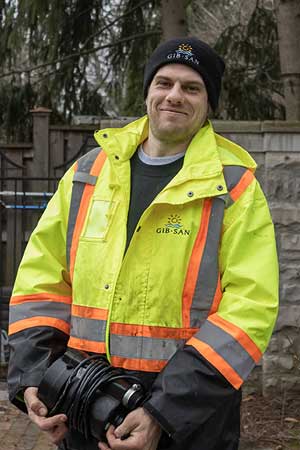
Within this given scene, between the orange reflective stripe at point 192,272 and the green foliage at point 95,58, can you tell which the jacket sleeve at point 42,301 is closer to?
the orange reflective stripe at point 192,272

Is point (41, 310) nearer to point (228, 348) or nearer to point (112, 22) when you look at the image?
point (228, 348)

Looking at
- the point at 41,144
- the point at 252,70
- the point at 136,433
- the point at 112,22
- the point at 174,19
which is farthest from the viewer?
the point at 112,22

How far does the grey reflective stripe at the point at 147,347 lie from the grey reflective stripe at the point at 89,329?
5 centimetres

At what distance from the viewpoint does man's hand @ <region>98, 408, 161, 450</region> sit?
210 centimetres

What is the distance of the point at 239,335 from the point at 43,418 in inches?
24.7

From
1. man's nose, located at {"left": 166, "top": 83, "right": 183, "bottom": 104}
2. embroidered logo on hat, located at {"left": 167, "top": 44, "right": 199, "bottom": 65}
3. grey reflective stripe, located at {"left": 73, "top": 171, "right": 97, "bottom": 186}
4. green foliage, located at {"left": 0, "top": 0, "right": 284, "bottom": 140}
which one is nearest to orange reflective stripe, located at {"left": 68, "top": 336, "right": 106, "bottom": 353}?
grey reflective stripe, located at {"left": 73, "top": 171, "right": 97, "bottom": 186}

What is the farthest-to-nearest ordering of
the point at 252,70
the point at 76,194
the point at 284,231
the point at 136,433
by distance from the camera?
the point at 252,70
the point at 284,231
the point at 76,194
the point at 136,433

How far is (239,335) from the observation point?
217 cm

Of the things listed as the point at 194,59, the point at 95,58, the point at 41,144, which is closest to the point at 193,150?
the point at 194,59

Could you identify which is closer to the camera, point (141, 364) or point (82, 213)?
point (141, 364)

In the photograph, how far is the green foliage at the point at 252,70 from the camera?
25.8 ft

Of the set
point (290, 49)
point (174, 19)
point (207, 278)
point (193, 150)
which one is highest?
point (174, 19)

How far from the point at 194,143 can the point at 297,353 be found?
299 centimetres

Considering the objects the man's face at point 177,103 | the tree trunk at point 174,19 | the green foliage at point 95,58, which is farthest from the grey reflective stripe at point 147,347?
the green foliage at point 95,58
